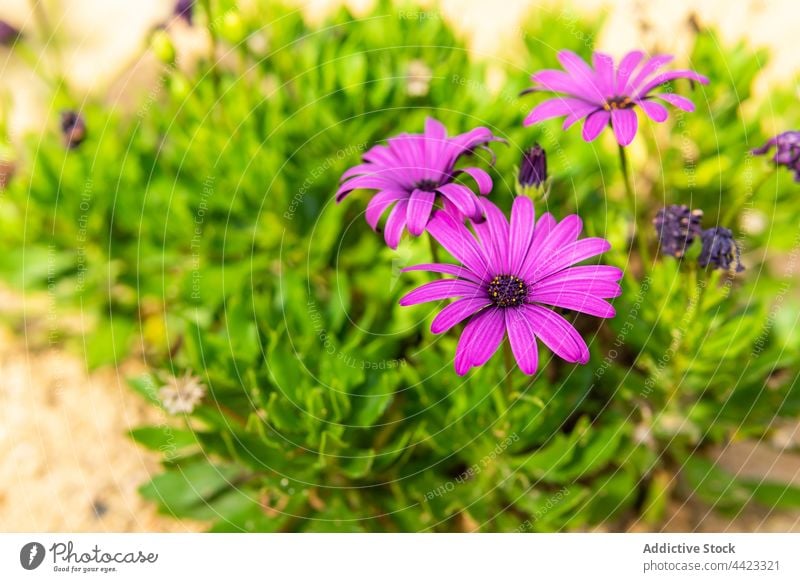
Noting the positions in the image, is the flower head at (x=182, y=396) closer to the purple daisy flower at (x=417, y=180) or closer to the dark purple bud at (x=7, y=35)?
the purple daisy flower at (x=417, y=180)

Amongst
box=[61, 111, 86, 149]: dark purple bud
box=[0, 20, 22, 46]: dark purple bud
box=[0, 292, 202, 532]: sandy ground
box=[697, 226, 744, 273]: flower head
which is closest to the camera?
box=[697, 226, 744, 273]: flower head

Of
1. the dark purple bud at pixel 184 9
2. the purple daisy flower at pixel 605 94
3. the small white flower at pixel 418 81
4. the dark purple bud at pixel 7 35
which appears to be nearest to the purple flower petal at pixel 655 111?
A: the purple daisy flower at pixel 605 94

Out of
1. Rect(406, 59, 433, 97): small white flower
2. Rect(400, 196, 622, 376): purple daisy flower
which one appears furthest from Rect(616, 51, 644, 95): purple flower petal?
Rect(406, 59, 433, 97): small white flower

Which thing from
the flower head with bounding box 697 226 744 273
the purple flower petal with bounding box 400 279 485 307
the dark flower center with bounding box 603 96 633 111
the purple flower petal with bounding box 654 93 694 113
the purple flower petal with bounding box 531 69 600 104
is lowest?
the purple flower petal with bounding box 400 279 485 307

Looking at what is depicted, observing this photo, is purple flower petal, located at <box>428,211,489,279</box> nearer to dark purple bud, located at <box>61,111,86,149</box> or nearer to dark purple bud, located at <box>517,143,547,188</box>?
dark purple bud, located at <box>517,143,547,188</box>
